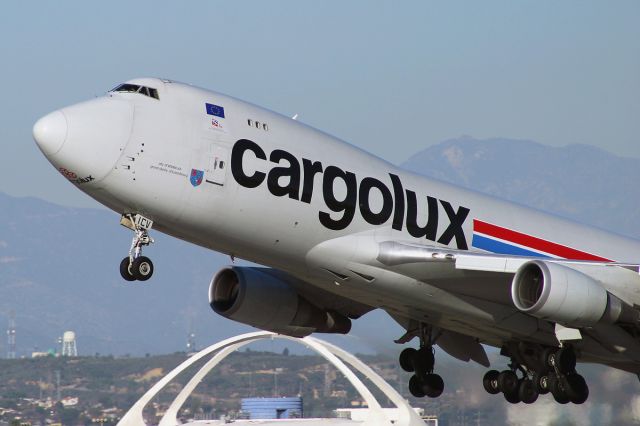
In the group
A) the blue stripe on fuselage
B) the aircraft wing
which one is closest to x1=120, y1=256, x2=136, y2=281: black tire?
the aircraft wing

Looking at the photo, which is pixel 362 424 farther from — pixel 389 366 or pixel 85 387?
pixel 85 387

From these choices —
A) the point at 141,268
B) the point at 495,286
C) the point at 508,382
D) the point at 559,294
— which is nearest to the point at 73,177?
the point at 141,268

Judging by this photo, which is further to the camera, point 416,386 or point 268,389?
point 268,389

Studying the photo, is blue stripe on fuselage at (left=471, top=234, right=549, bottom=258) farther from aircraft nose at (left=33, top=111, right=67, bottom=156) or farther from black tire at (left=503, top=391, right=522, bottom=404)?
aircraft nose at (left=33, top=111, right=67, bottom=156)

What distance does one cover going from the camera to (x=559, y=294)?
28438mm

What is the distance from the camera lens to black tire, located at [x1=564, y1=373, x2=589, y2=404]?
30.3 m

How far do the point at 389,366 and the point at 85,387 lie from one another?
86.9 meters

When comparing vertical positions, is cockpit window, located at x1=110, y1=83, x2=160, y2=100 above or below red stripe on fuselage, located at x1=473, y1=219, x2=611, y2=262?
above

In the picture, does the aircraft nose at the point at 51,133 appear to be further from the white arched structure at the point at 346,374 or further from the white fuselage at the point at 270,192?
the white arched structure at the point at 346,374

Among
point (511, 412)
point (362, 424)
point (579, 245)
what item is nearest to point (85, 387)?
point (362, 424)

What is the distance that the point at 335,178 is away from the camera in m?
28.9

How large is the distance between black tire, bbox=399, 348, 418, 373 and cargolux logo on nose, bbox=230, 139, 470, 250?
489 centimetres

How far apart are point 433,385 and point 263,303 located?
518cm

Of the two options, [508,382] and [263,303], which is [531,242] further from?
[263,303]
